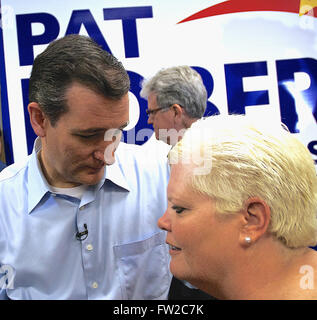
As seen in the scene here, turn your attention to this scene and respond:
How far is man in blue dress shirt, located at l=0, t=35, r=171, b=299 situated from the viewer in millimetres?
1394

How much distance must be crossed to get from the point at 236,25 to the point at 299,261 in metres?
2.55

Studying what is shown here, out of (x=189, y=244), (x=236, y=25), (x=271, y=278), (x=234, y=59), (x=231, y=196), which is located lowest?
(x=271, y=278)

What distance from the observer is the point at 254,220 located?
1.12 metres

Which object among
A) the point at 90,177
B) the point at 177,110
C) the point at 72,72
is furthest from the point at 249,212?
the point at 177,110

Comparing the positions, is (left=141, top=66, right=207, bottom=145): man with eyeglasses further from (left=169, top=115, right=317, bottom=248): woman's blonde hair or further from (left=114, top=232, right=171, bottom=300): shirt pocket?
(left=169, top=115, right=317, bottom=248): woman's blonde hair

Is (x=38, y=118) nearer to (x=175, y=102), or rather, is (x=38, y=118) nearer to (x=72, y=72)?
(x=72, y=72)

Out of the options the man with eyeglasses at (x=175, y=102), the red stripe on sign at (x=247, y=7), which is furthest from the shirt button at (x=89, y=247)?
the red stripe on sign at (x=247, y=7)

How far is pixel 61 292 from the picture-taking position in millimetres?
1513

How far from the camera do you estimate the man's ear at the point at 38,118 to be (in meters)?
1.47

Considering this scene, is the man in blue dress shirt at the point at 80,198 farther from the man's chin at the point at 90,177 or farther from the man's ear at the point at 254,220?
the man's ear at the point at 254,220

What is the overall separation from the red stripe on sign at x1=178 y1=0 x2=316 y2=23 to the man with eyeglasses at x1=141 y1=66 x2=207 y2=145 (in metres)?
0.81

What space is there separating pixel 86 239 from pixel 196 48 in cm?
221

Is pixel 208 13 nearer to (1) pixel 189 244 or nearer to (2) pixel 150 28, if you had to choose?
(2) pixel 150 28

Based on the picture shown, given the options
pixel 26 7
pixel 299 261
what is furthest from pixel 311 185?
pixel 26 7
